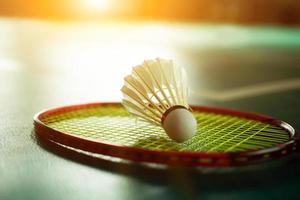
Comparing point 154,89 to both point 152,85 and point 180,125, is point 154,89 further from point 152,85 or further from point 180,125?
point 180,125

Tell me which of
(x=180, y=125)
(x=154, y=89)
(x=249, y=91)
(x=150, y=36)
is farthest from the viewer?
(x=150, y=36)

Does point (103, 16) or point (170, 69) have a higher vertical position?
point (170, 69)

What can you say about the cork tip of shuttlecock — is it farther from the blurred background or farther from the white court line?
the blurred background

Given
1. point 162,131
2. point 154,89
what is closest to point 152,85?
point 154,89

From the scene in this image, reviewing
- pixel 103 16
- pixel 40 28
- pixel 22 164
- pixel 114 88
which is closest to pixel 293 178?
pixel 22 164

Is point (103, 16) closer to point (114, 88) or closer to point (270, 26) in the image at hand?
point (270, 26)

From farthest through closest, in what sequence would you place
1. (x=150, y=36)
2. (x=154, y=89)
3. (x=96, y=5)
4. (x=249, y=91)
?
(x=96, y=5) → (x=150, y=36) → (x=249, y=91) → (x=154, y=89)
